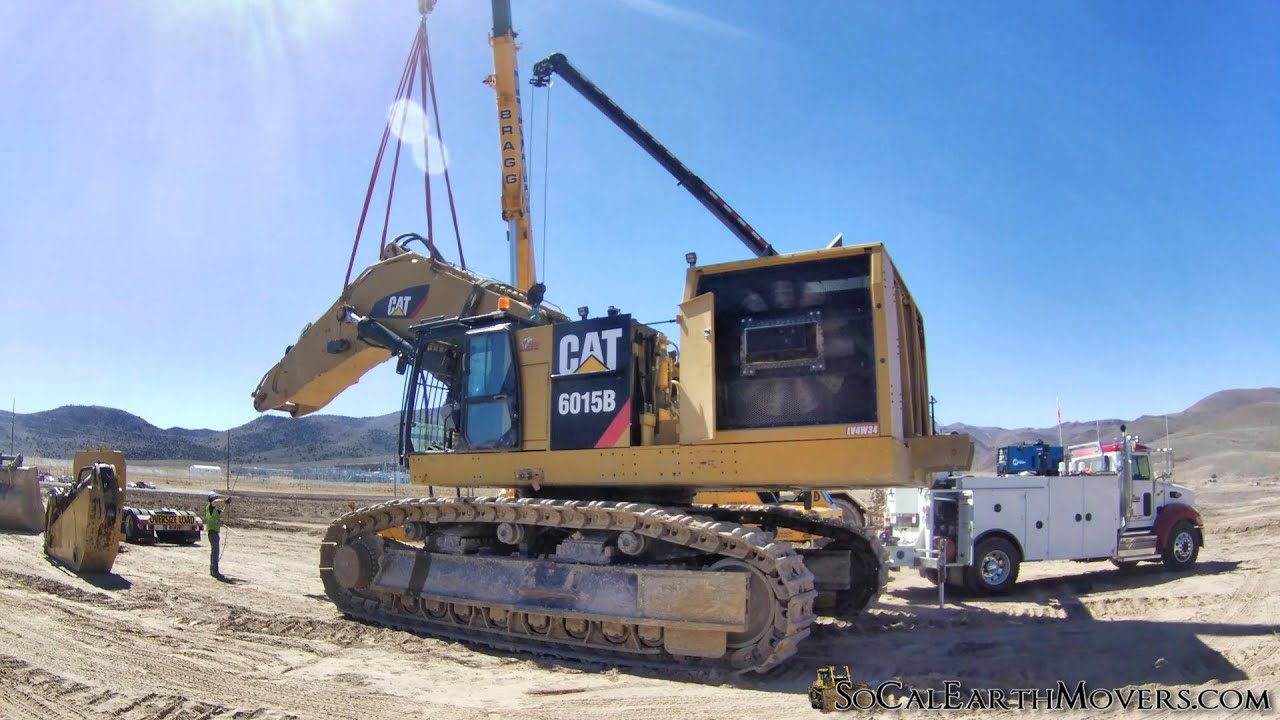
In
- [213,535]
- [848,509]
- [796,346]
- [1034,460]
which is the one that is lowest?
[213,535]

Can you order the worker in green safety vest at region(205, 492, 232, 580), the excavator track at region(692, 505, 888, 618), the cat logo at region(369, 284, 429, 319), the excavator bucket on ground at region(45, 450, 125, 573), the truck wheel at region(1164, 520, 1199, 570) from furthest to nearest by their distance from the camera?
the truck wheel at region(1164, 520, 1199, 570)
the worker in green safety vest at region(205, 492, 232, 580)
the excavator bucket on ground at region(45, 450, 125, 573)
the cat logo at region(369, 284, 429, 319)
the excavator track at region(692, 505, 888, 618)

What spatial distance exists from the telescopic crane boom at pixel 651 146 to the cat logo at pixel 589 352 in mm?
9777

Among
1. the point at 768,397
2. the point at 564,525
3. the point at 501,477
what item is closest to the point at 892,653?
the point at 768,397

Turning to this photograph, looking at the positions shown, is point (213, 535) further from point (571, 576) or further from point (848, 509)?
point (848, 509)

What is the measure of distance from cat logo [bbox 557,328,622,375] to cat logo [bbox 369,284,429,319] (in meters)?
2.76

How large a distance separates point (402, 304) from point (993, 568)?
9.74m

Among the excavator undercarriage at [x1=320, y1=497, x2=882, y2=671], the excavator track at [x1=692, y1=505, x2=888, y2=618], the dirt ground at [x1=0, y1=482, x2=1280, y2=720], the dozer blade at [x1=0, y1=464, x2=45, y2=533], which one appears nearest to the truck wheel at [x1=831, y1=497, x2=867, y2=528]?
the dirt ground at [x1=0, y1=482, x2=1280, y2=720]

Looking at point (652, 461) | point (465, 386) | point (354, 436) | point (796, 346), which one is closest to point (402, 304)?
point (465, 386)

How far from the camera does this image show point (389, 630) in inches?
344

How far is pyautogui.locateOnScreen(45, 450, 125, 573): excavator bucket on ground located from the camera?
12102 millimetres

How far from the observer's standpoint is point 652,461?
7500mm

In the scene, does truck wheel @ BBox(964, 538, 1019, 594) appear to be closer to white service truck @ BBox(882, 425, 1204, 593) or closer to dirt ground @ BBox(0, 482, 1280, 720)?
white service truck @ BBox(882, 425, 1204, 593)

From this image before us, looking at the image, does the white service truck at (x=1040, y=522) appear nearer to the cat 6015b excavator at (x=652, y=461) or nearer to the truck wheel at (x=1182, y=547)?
the truck wheel at (x=1182, y=547)

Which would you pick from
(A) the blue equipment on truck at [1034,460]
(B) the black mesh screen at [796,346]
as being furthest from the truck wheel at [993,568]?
(B) the black mesh screen at [796,346]
